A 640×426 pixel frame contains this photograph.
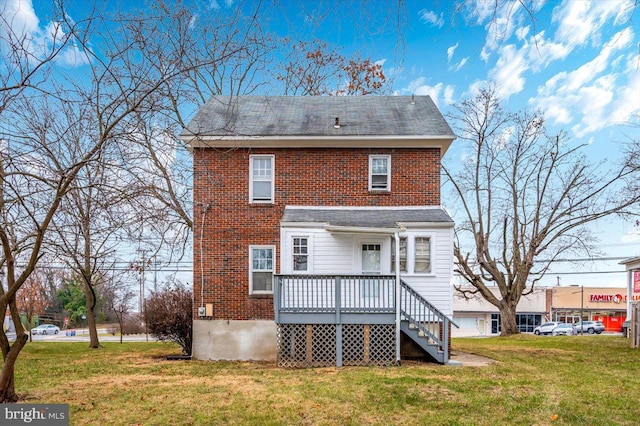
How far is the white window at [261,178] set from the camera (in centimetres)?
1493

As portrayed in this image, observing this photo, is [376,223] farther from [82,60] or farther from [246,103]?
[82,60]

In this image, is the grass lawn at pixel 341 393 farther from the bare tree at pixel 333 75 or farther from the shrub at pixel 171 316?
the bare tree at pixel 333 75

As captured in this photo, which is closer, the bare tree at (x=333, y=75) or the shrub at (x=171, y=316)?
the shrub at (x=171, y=316)

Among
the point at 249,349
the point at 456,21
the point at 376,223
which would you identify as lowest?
the point at 249,349

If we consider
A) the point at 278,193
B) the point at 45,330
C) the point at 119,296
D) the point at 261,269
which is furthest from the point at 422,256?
the point at 45,330

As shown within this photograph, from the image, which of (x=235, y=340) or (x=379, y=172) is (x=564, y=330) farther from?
(x=235, y=340)

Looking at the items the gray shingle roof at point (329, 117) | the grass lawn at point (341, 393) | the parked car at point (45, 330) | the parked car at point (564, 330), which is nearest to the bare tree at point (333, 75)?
the gray shingle roof at point (329, 117)

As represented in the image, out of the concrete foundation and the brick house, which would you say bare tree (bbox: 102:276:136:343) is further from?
the brick house

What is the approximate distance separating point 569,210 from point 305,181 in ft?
55.9

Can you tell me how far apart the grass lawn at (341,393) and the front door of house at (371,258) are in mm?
2668

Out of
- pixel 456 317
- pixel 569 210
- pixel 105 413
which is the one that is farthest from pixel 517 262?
pixel 456 317

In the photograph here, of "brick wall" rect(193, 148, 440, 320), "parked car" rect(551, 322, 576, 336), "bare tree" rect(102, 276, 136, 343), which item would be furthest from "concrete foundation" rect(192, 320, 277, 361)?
"parked car" rect(551, 322, 576, 336)

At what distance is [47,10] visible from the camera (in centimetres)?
484

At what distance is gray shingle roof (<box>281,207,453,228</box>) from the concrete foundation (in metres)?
3.21
